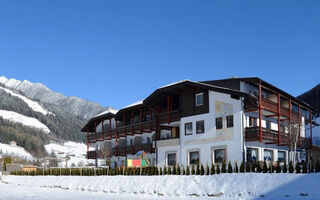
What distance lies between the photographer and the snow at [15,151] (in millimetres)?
166050

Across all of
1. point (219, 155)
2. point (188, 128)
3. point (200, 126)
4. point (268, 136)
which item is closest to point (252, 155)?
point (268, 136)

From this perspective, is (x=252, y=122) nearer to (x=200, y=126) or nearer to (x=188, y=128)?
(x=200, y=126)

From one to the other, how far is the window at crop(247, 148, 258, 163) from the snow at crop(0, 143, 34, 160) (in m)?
147

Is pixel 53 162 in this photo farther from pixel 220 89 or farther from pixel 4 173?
pixel 220 89

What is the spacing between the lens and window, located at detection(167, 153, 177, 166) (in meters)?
40.0

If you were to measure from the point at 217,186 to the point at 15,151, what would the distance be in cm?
16476

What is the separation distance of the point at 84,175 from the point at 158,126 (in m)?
10.1

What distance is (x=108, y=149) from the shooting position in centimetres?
5534

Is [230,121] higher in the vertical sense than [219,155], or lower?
higher

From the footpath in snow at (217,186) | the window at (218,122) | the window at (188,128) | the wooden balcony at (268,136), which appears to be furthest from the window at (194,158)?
the footpath in snow at (217,186)

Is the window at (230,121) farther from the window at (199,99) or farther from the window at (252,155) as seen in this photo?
the window at (199,99)

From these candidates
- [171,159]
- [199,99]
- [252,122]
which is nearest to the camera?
[252,122]

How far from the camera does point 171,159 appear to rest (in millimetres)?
40531

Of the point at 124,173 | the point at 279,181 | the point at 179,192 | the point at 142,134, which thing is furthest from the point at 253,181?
the point at 142,134
